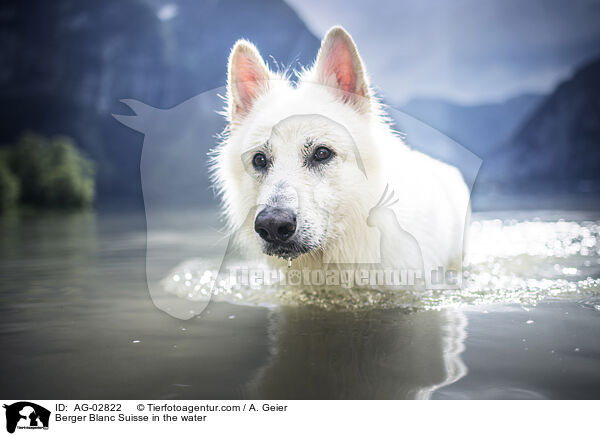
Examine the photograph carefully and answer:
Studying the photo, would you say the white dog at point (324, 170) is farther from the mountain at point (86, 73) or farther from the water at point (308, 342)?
the mountain at point (86, 73)

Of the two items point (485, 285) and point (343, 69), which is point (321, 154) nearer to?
point (343, 69)

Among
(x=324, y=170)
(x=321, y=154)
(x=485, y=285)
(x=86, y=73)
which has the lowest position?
(x=485, y=285)

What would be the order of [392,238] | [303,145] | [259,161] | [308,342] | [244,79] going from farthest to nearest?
[244,79], [392,238], [259,161], [303,145], [308,342]

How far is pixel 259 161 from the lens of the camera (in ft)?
11.3

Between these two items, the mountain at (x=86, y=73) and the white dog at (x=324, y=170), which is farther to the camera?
the mountain at (x=86, y=73)

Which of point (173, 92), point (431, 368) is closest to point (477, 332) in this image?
point (431, 368)

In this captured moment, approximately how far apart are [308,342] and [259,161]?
4.51 feet

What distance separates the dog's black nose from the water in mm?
608

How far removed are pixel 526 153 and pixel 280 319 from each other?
77.5 feet

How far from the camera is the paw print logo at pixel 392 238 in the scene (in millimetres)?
3605
